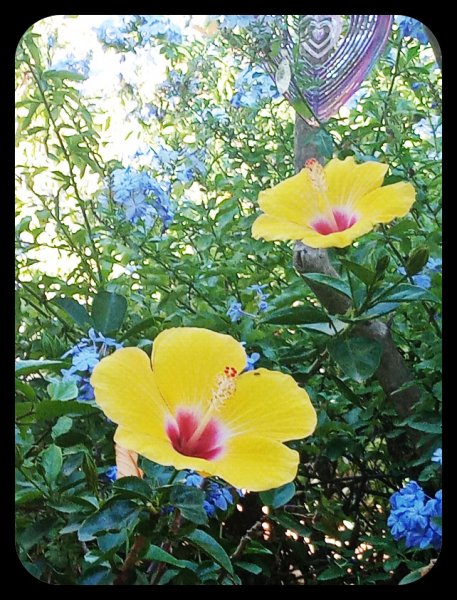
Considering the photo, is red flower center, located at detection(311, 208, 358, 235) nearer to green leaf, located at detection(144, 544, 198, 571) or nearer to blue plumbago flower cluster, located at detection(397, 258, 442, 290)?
blue plumbago flower cluster, located at detection(397, 258, 442, 290)

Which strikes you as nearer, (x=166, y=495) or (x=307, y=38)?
(x=166, y=495)

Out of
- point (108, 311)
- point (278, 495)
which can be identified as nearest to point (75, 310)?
point (108, 311)

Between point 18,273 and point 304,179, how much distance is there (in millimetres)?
276

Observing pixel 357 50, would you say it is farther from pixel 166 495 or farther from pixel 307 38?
pixel 166 495

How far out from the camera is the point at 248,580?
723 mm

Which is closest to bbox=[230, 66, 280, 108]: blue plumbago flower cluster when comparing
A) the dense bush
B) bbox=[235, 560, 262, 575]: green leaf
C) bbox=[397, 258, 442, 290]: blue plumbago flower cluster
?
the dense bush

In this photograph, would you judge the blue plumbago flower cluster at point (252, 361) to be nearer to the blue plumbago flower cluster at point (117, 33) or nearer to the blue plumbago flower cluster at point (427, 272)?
the blue plumbago flower cluster at point (427, 272)

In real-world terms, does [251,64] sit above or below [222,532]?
above

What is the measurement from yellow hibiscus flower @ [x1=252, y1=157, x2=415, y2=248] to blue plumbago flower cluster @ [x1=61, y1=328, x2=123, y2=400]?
171mm

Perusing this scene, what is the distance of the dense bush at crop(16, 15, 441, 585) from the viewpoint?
70 cm

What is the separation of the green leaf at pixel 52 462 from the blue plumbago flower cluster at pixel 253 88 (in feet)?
1.17

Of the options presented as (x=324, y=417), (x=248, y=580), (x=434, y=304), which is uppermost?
(x=434, y=304)

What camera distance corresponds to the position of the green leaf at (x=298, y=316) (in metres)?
0.70

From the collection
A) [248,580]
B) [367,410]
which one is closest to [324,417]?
[367,410]
